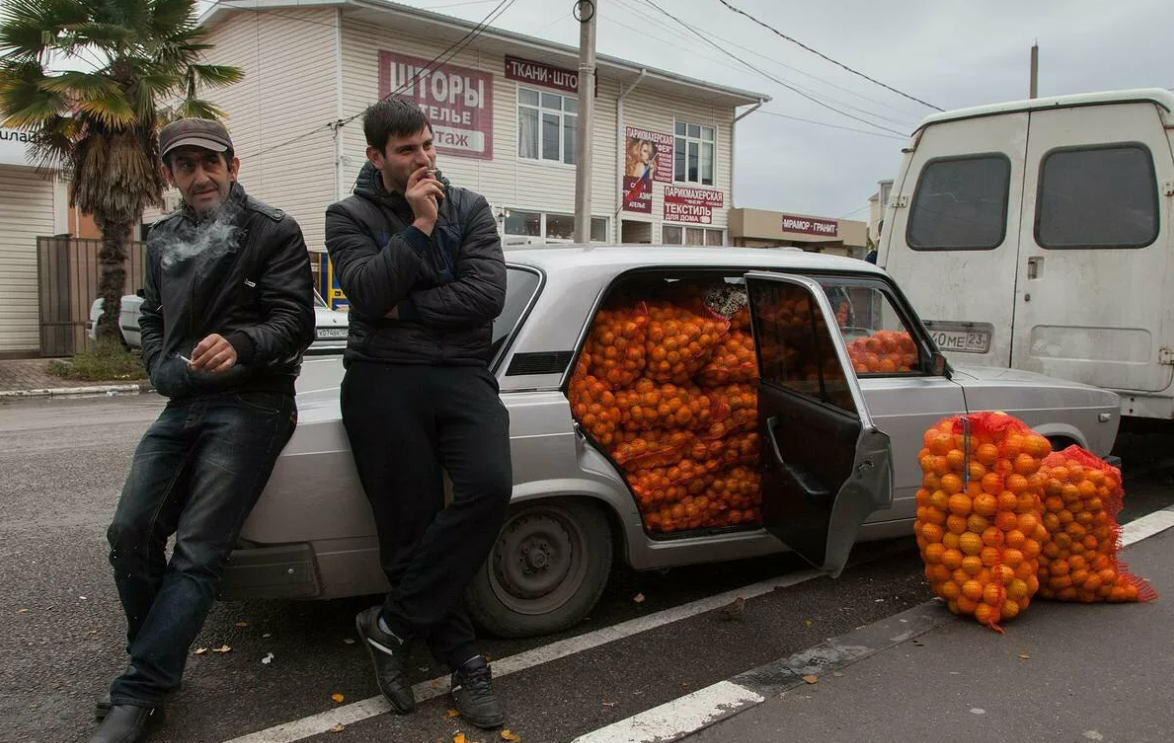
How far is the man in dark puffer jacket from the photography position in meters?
2.92

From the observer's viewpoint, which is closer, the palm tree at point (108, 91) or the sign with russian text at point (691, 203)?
the palm tree at point (108, 91)

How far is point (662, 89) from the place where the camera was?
2331cm

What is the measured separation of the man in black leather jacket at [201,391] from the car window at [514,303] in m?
0.77

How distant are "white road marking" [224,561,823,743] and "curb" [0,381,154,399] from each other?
37.5 feet

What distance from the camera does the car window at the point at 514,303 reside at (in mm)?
3570

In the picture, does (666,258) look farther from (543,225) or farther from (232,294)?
(543,225)

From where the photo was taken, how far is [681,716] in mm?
3004

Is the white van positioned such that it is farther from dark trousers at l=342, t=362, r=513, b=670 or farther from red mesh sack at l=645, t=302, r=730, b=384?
dark trousers at l=342, t=362, r=513, b=670

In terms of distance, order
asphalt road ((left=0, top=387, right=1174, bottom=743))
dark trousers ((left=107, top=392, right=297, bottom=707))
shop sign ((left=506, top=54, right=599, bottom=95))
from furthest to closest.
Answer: shop sign ((left=506, top=54, right=599, bottom=95)), asphalt road ((left=0, top=387, right=1174, bottom=743)), dark trousers ((left=107, top=392, right=297, bottom=707))

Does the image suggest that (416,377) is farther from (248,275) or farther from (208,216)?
(208,216)

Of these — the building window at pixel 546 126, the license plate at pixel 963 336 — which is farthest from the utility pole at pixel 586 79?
the license plate at pixel 963 336

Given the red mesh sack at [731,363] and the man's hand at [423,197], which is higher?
the man's hand at [423,197]

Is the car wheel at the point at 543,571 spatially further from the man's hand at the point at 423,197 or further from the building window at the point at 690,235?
the building window at the point at 690,235

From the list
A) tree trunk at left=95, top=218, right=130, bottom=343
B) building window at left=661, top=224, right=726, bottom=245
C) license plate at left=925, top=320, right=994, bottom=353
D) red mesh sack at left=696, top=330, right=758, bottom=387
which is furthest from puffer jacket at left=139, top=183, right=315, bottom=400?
building window at left=661, top=224, right=726, bottom=245
